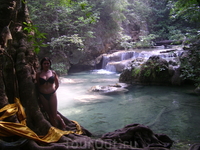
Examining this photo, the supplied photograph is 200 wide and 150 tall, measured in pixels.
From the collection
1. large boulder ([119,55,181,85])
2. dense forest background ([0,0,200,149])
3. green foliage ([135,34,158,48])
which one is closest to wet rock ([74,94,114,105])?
dense forest background ([0,0,200,149])

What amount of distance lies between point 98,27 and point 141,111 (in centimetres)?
1903

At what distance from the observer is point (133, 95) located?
9.18m

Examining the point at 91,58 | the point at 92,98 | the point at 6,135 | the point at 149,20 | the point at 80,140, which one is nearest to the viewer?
the point at 6,135

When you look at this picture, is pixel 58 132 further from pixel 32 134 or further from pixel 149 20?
pixel 149 20

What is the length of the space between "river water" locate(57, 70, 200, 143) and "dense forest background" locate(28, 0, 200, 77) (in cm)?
632

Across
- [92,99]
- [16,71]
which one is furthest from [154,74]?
[16,71]

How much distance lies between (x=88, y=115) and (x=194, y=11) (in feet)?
17.9

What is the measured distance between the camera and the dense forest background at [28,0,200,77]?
55.0 feet

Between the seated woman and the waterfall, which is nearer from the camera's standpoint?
the seated woman

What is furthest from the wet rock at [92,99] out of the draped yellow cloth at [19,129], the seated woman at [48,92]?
the draped yellow cloth at [19,129]

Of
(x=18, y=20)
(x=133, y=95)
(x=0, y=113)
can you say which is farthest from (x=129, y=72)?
(x=0, y=113)

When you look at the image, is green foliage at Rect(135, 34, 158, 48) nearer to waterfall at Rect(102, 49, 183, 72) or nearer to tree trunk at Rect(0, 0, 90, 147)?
waterfall at Rect(102, 49, 183, 72)

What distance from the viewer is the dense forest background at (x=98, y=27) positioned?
16750mm

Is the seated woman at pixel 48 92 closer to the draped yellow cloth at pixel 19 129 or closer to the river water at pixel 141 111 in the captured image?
the draped yellow cloth at pixel 19 129
